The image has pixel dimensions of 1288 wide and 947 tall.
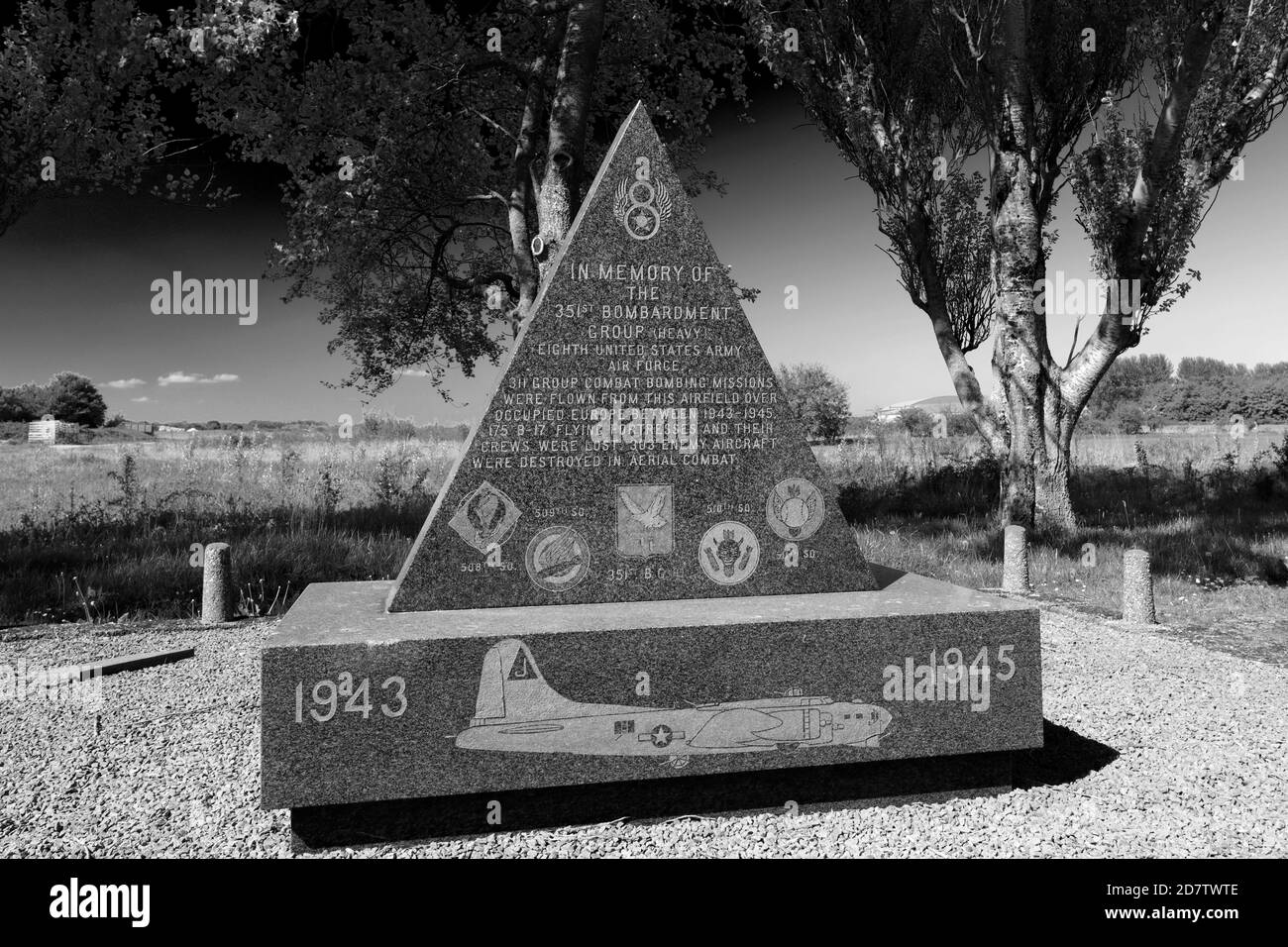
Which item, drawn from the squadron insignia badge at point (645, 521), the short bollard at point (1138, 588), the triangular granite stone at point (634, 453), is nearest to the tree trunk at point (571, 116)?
the triangular granite stone at point (634, 453)

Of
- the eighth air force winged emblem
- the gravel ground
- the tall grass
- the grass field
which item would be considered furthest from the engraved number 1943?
the grass field

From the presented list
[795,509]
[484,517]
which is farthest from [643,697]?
[795,509]

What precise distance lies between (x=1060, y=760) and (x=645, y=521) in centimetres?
237

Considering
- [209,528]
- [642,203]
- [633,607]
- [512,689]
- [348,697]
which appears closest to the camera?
[348,697]

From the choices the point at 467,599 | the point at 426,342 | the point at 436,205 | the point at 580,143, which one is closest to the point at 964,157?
the point at 580,143

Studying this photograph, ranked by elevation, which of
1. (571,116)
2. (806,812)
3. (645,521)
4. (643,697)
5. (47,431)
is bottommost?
(806,812)

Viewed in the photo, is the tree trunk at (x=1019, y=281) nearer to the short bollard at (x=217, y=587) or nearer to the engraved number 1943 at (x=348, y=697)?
the short bollard at (x=217, y=587)

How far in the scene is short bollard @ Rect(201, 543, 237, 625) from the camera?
718 centimetres

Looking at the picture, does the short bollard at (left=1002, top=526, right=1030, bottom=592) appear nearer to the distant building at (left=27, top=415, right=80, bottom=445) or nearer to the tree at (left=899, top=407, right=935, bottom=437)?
the distant building at (left=27, top=415, right=80, bottom=445)

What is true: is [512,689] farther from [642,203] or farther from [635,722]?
[642,203]

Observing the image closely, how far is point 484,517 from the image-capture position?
3793mm

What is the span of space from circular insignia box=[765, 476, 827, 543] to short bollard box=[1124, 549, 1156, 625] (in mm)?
4631

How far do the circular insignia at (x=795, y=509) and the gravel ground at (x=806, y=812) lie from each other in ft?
4.21
